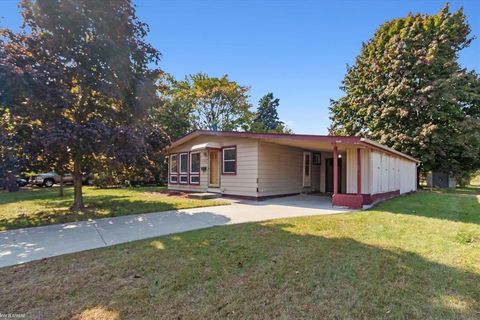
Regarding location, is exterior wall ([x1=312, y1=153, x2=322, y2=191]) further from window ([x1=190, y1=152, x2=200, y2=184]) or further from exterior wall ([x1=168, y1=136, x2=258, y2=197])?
window ([x1=190, y1=152, x2=200, y2=184])

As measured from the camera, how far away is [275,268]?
11.9ft

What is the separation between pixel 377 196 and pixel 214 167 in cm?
734

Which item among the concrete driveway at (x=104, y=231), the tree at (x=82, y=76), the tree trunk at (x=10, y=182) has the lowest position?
the concrete driveway at (x=104, y=231)

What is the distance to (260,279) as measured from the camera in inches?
131

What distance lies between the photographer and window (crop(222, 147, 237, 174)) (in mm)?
12320

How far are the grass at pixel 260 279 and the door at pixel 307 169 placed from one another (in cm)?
872

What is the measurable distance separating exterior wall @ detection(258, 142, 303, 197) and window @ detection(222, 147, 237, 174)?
4.66ft

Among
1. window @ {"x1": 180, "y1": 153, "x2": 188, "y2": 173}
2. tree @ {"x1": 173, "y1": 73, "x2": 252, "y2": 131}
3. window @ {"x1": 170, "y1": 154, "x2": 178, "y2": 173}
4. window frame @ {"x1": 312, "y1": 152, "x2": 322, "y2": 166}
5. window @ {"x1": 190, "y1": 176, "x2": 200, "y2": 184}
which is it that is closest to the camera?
window @ {"x1": 190, "y1": 176, "x2": 200, "y2": 184}

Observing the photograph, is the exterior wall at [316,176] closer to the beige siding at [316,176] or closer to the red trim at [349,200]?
the beige siding at [316,176]

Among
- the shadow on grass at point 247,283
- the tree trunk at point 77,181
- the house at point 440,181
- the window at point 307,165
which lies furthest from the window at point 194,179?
the house at point 440,181

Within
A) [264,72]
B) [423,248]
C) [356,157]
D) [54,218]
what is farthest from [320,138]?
[264,72]

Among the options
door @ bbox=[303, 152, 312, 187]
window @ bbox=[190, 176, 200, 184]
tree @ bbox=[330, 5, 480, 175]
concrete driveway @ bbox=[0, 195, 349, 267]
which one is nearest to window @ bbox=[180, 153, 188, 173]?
window @ bbox=[190, 176, 200, 184]

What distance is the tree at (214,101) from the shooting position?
2820 centimetres

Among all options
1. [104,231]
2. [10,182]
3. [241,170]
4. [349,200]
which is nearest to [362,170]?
[349,200]
